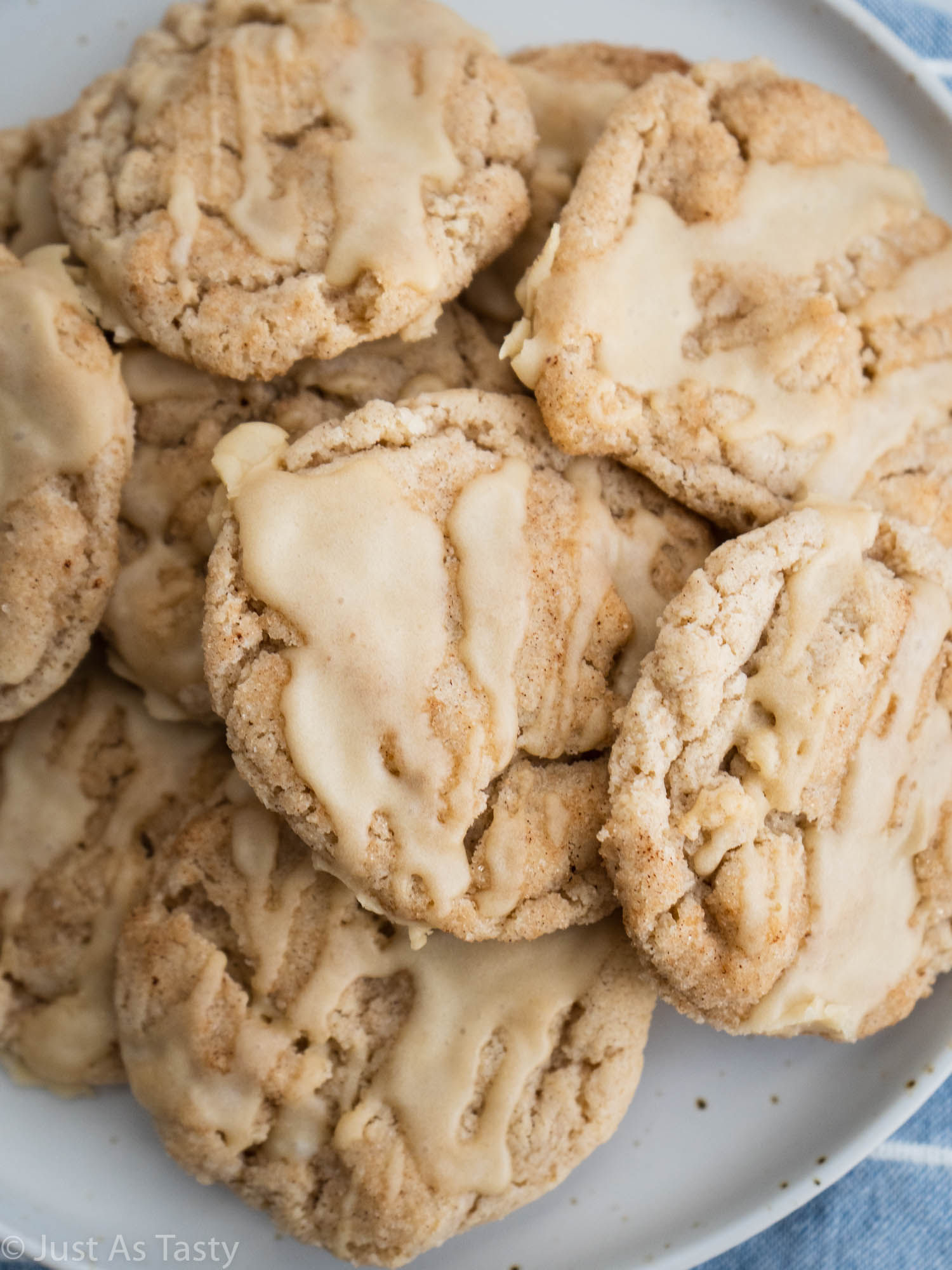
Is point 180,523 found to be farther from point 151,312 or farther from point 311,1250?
point 311,1250

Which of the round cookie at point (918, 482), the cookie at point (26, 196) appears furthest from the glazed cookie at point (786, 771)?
the cookie at point (26, 196)

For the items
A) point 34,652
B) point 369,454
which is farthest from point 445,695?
point 34,652

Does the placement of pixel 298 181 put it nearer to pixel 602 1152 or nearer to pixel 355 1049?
pixel 355 1049

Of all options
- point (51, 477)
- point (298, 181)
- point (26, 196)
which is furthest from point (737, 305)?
point (26, 196)

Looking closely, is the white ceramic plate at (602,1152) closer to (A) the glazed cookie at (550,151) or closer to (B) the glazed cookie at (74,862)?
(B) the glazed cookie at (74,862)

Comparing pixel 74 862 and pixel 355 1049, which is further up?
pixel 355 1049

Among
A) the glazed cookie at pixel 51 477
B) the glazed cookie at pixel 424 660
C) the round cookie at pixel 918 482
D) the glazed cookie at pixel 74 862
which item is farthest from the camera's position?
the glazed cookie at pixel 74 862
